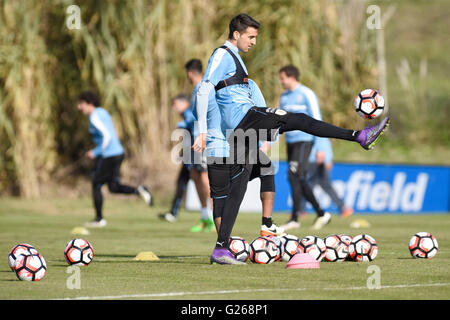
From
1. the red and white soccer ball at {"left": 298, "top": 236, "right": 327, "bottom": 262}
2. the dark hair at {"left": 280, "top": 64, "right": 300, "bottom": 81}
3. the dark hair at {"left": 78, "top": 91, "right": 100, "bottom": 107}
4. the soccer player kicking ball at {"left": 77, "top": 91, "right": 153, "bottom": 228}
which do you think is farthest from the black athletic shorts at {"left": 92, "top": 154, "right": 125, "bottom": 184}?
the red and white soccer ball at {"left": 298, "top": 236, "right": 327, "bottom": 262}

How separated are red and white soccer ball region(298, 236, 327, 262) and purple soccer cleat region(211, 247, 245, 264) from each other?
0.65 meters

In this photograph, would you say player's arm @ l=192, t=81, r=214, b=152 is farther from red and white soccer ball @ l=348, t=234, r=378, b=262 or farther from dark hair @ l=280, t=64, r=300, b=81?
dark hair @ l=280, t=64, r=300, b=81

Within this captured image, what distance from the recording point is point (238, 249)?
26.3 feet

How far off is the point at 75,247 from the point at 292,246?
2092mm

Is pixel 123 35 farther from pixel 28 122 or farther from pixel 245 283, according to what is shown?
pixel 245 283

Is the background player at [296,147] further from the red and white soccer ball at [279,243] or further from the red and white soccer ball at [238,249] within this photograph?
the red and white soccer ball at [238,249]

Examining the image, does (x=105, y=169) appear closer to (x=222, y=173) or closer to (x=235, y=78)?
(x=222, y=173)

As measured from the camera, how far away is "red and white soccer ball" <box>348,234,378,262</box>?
8.02 metres

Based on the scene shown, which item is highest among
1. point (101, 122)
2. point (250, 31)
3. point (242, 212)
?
point (250, 31)

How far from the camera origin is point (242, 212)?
18172mm

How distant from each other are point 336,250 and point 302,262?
25.2 inches

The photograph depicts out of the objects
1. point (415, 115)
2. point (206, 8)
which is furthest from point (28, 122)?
point (415, 115)
